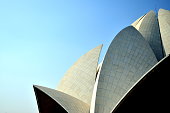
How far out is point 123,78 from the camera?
13.6 metres

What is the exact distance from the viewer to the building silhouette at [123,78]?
10969 millimetres

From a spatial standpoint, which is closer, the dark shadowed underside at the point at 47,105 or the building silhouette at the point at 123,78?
the building silhouette at the point at 123,78

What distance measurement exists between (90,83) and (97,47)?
16.4 feet

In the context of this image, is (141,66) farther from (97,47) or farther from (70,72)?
(70,72)

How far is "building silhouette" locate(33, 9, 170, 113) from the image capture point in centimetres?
1097

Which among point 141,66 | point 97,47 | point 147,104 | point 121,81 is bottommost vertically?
point 147,104

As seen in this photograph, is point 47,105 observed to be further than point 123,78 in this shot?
Yes

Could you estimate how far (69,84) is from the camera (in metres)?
18.4

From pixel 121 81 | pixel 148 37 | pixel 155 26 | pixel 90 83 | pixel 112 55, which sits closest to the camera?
pixel 121 81

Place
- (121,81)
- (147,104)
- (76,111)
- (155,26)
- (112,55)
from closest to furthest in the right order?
(147,104) < (76,111) < (121,81) < (112,55) < (155,26)

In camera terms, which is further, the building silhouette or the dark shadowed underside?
the dark shadowed underside

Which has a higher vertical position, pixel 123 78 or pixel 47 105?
pixel 123 78

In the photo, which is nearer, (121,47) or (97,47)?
(121,47)

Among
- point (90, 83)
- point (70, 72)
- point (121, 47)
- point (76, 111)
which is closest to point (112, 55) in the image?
point (121, 47)
